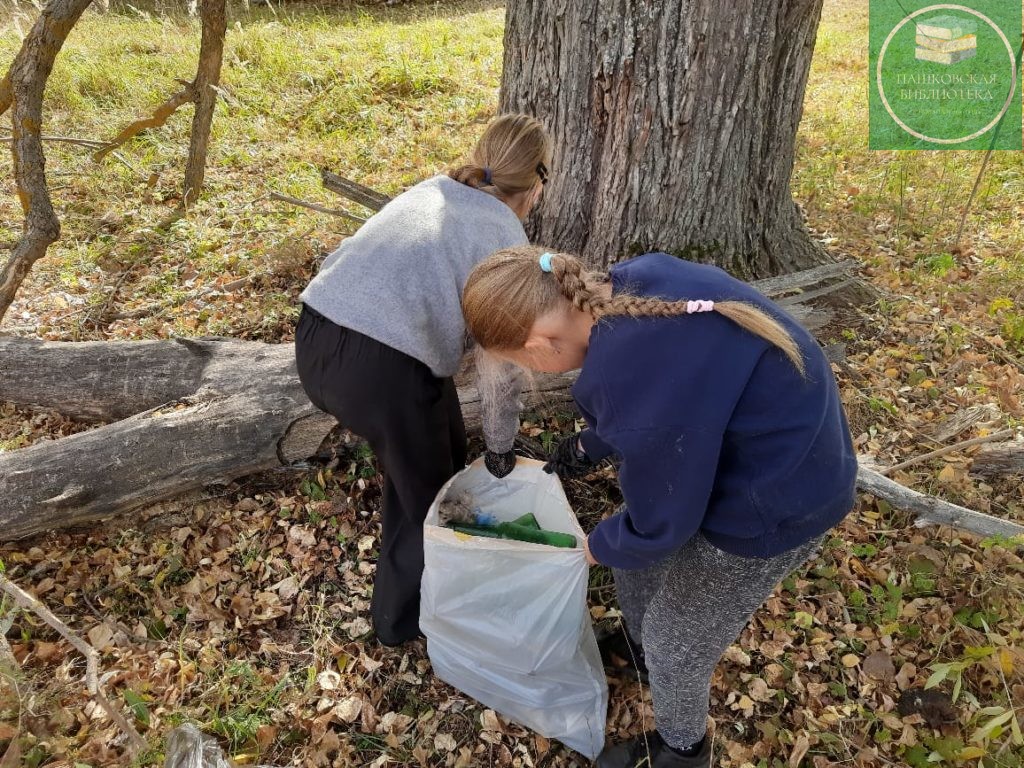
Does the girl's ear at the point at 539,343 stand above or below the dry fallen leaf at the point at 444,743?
above

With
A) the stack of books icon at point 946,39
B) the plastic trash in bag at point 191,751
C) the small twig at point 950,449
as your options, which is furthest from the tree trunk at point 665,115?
the stack of books icon at point 946,39

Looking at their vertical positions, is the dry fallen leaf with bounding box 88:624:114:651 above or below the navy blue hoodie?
below

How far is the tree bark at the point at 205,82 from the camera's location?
4195 millimetres

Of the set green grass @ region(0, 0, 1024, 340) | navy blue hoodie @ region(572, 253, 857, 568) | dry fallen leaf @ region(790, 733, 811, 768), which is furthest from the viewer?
green grass @ region(0, 0, 1024, 340)

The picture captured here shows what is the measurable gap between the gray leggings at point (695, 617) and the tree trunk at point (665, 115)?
1.69m

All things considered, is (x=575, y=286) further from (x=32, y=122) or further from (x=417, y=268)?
(x=32, y=122)

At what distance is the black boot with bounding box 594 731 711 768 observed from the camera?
1856 mm

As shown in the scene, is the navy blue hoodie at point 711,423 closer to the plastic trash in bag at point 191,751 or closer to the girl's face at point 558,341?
the girl's face at point 558,341

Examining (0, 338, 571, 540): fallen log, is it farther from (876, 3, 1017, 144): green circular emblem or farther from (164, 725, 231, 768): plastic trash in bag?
(876, 3, 1017, 144): green circular emblem

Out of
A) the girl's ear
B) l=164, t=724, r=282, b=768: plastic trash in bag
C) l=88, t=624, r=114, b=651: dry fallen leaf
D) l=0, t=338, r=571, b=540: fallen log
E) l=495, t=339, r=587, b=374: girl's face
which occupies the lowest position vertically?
l=88, t=624, r=114, b=651: dry fallen leaf

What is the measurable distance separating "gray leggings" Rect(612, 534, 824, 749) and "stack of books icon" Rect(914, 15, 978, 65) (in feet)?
17.7

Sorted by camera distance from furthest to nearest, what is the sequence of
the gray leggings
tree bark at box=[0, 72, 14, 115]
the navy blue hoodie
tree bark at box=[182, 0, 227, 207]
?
1. tree bark at box=[182, 0, 227, 207]
2. tree bark at box=[0, 72, 14, 115]
3. the gray leggings
4. the navy blue hoodie

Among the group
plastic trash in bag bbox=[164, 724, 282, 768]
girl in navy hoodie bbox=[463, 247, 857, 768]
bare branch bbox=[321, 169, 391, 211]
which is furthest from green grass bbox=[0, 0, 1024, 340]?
girl in navy hoodie bbox=[463, 247, 857, 768]

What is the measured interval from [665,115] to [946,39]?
409 centimetres
